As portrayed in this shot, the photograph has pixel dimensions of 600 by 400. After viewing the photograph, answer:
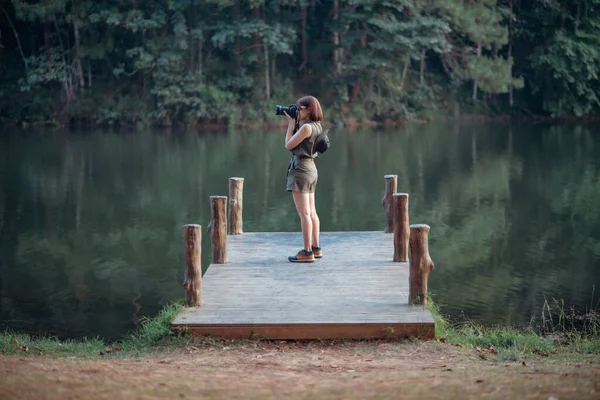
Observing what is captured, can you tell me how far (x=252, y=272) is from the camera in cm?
955

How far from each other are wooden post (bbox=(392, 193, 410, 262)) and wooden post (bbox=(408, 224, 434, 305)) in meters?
1.70

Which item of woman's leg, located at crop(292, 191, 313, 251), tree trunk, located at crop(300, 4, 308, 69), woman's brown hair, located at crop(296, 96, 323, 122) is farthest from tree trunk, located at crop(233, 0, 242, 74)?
woman's brown hair, located at crop(296, 96, 323, 122)

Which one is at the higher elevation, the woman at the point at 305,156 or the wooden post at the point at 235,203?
the woman at the point at 305,156

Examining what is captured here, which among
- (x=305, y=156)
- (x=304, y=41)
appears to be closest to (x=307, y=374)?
(x=305, y=156)

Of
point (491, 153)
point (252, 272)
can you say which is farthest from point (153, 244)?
point (491, 153)

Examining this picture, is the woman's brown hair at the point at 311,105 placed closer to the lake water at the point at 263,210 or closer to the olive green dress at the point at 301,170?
the olive green dress at the point at 301,170

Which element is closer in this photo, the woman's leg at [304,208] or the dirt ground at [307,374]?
the dirt ground at [307,374]

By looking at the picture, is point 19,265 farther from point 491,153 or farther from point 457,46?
point 457,46

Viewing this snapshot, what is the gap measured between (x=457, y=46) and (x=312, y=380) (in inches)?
1300

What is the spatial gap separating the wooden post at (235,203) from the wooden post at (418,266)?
159 inches

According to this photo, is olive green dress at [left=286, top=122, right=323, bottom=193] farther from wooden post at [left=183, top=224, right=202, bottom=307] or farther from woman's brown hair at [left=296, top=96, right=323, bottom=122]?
wooden post at [left=183, top=224, right=202, bottom=307]

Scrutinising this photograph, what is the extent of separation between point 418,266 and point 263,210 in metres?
9.64

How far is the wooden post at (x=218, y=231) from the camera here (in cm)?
1002

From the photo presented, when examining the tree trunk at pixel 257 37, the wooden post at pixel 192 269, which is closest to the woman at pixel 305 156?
the wooden post at pixel 192 269
